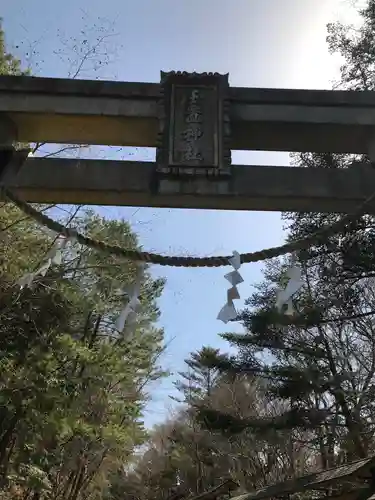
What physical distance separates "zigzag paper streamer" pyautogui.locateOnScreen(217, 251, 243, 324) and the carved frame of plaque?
2.09 feet

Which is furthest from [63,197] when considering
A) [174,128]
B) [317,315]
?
[317,315]

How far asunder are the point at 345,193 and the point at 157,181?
1.33 meters

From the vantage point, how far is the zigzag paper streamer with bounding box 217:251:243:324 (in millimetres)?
3252

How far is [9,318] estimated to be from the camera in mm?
9000

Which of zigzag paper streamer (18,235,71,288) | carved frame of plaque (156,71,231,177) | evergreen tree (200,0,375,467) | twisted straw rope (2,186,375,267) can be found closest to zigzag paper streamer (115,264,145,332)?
twisted straw rope (2,186,375,267)

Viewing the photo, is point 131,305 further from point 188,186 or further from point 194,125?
point 194,125

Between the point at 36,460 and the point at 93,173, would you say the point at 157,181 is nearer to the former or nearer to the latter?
the point at 93,173

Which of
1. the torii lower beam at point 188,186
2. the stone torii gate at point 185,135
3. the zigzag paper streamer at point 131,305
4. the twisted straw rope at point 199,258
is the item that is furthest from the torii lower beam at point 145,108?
the zigzag paper streamer at point 131,305

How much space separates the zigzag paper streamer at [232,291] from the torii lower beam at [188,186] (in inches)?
20.9

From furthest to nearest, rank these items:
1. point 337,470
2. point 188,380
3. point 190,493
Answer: point 188,380
point 190,493
point 337,470

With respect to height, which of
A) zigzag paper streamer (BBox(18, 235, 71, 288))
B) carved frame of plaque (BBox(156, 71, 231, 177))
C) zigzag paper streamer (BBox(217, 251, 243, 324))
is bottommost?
zigzag paper streamer (BBox(217, 251, 243, 324))

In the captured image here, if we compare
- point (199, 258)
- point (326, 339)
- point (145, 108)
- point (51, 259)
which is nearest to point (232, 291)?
point (199, 258)

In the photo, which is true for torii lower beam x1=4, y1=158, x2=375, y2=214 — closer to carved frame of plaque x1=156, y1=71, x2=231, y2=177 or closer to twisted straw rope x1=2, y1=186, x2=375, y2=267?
carved frame of plaque x1=156, y1=71, x2=231, y2=177

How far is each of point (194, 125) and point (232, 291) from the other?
3.96 feet
